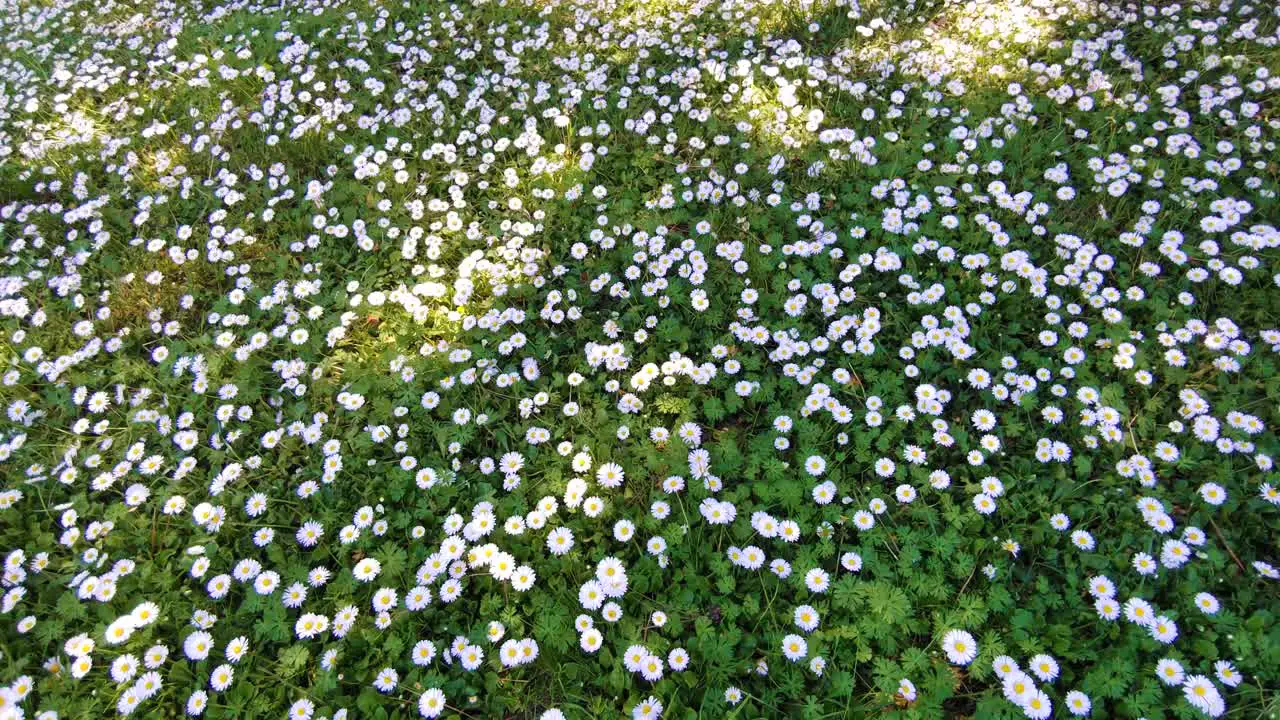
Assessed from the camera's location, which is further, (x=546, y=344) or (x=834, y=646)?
(x=546, y=344)

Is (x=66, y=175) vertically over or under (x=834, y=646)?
over

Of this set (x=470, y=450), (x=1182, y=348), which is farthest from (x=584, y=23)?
(x=1182, y=348)

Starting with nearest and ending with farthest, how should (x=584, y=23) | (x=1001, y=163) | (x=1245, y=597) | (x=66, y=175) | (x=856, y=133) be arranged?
(x=1245, y=597) → (x=1001, y=163) → (x=856, y=133) → (x=66, y=175) → (x=584, y=23)

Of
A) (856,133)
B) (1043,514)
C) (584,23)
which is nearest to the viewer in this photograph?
(1043,514)

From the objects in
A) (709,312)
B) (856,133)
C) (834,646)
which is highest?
(856,133)

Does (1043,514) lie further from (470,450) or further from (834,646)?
(470,450)

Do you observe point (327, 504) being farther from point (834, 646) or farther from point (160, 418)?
point (834, 646)
